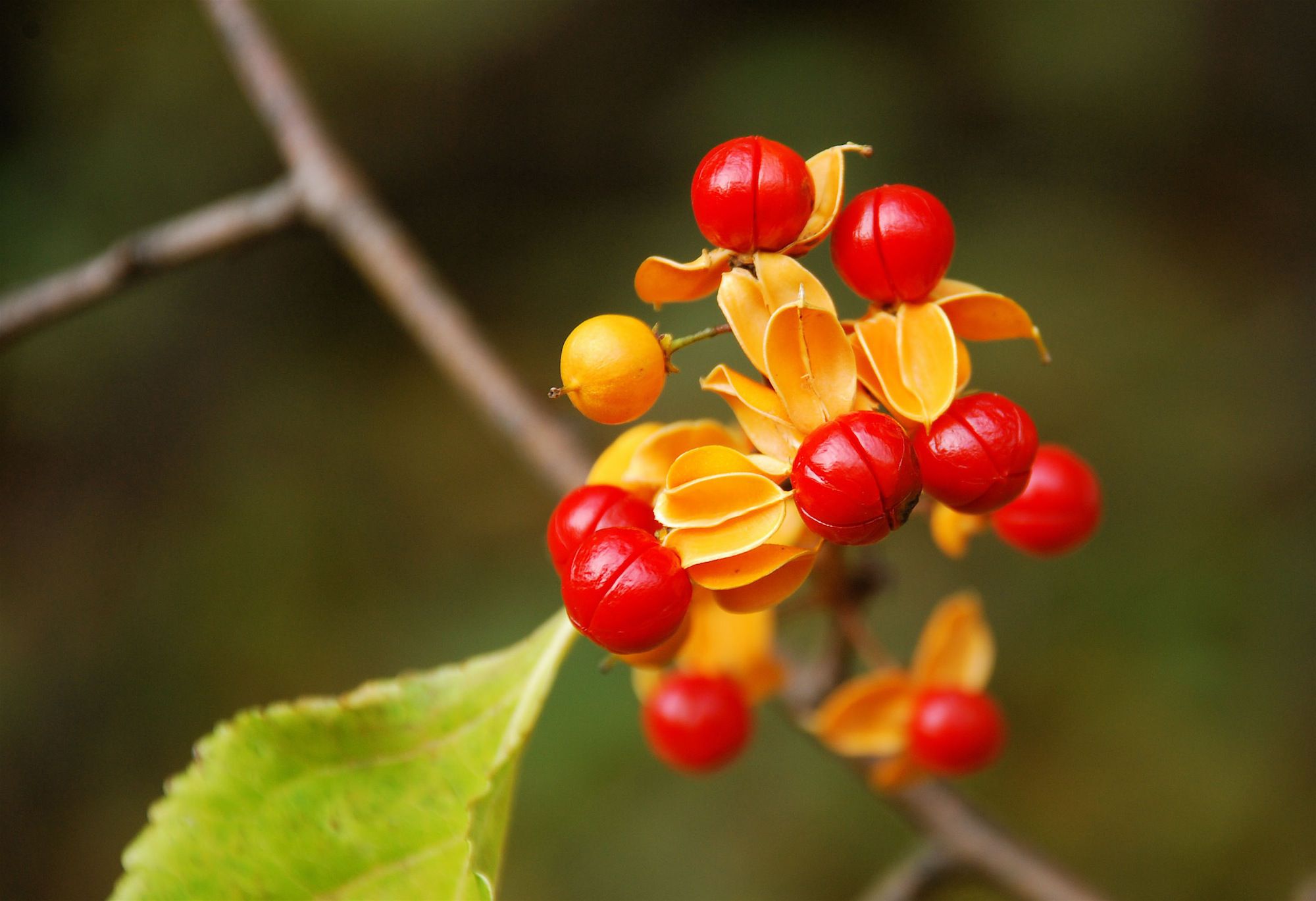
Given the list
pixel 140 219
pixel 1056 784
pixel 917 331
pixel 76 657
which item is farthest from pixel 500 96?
pixel 917 331

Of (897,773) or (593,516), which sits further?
(897,773)

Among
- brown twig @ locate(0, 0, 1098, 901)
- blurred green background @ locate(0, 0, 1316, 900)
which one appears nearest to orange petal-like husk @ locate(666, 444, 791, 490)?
brown twig @ locate(0, 0, 1098, 901)

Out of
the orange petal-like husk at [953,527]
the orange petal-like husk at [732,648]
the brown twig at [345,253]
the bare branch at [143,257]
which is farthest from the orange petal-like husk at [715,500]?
the bare branch at [143,257]

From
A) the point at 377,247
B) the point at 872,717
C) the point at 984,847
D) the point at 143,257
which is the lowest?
the point at 984,847

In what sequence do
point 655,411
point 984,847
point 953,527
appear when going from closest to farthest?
point 953,527, point 984,847, point 655,411

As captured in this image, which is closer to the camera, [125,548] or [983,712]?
[983,712]

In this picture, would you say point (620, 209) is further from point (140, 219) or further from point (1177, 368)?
point (1177, 368)

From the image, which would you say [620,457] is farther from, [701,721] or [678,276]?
[701,721]

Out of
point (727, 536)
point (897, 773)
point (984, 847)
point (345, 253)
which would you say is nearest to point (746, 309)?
point (727, 536)
